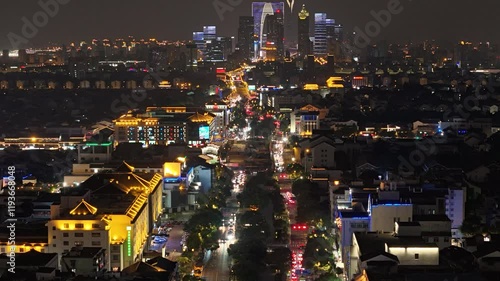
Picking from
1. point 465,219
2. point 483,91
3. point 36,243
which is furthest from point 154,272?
point 483,91

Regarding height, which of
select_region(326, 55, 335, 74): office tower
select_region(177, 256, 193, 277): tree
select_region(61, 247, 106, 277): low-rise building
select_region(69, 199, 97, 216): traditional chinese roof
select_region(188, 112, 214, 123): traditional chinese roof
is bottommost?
select_region(177, 256, 193, 277): tree

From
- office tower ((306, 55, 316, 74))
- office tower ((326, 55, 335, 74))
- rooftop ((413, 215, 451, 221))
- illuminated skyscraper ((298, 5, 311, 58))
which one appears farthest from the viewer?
illuminated skyscraper ((298, 5, 311, 58))

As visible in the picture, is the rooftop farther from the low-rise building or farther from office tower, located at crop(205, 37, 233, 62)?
office tower, located at crop(205, 37, 233, 62)

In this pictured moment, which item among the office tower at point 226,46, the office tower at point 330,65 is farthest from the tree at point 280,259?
the office tower at point 226,46

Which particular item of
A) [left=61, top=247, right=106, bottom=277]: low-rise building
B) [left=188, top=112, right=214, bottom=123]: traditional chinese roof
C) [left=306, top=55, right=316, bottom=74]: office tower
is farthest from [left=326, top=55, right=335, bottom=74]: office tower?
[left=61, top=247, right=106, bottom=277]: low-rise building

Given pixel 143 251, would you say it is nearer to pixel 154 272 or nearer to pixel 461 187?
pixel 154 272

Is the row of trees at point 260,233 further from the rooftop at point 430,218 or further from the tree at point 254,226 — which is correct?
the rooftop at point 430,218

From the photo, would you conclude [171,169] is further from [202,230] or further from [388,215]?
[388,215]
